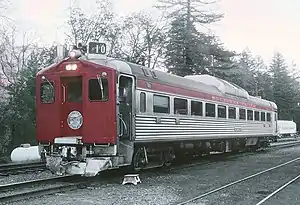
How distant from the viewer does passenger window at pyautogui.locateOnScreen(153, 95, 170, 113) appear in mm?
12891

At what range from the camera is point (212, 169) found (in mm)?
14883

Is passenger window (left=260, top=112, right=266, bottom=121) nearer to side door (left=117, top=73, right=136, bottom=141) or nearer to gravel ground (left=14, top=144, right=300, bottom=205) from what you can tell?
gravel ground (left=14, top=144, right=300, bottom=205)

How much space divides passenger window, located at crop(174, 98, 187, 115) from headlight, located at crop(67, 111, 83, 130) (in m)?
3.84

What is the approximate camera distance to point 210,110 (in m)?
17.2

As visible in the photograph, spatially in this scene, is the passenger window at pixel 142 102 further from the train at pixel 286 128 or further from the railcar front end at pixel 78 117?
the train at pixel 286 128

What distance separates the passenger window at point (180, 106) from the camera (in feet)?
46.6

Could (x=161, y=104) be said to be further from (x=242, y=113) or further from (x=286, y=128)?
(x=286, y=128)

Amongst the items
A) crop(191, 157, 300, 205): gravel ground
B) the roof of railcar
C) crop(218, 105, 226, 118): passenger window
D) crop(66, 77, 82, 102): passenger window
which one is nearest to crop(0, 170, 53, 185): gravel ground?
crop(66, 77, 82, 102): passenger window

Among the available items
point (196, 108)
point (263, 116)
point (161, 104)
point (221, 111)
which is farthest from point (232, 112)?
point (161, 104)

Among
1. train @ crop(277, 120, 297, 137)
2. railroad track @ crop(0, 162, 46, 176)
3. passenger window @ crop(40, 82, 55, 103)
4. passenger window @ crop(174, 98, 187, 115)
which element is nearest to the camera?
passenger window @ crop(40, 82, 55, 103)

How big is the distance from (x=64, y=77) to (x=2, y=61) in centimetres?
1668

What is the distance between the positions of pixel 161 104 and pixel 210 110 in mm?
4525

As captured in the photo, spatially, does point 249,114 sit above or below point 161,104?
below

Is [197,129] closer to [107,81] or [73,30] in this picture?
[107,81]
